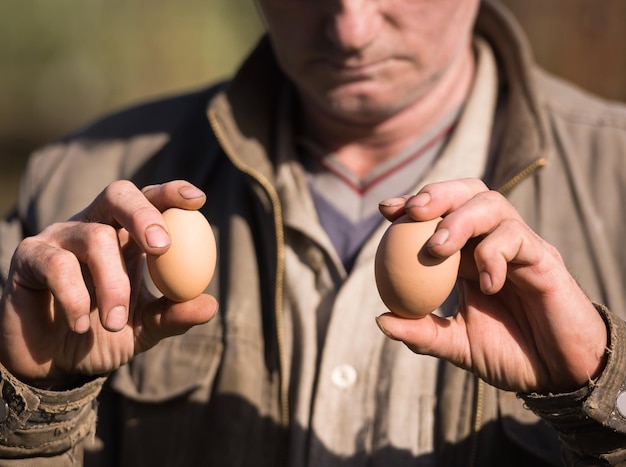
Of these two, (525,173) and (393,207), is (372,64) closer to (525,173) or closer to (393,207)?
(525,173)

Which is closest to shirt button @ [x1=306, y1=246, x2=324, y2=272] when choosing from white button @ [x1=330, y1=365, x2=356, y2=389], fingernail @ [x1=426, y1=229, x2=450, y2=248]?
white button @ [x1=330, y1=365, x2=356, y2=389]

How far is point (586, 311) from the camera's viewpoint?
1541 millimetres

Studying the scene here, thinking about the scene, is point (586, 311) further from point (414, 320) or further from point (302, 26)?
point (302, 26)

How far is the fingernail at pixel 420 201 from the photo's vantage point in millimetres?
1453

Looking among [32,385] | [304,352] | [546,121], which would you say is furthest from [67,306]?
[546,121]

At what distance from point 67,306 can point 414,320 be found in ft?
1.75

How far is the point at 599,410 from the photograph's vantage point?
5.08 feet

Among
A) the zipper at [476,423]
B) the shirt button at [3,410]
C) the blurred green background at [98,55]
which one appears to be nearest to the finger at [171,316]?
the shirt button at [3,410]

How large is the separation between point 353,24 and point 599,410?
94 cm

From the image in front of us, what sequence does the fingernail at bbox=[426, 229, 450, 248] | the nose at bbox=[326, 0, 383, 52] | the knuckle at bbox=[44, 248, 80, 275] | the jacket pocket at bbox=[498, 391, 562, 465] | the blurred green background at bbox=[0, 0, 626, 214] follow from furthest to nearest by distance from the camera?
the blurred green background at bbox=[0, 0, 626, 214] < the nose at bbox=[326, 0, 383, 52] < the jacket pocket at bbox=[498, 391, 562, 465] < the knuckle at bbox=[44, 248, 80, 275] < the fingernail at bbox=[426, 229, 450, 248]

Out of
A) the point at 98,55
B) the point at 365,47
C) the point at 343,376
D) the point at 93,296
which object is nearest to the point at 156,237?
the point at 93,296

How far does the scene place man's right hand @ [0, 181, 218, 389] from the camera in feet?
4.87

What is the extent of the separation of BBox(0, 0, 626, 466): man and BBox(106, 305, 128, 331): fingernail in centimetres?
2

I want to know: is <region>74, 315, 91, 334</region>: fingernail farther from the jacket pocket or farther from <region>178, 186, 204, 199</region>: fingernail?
the jacket pocket
